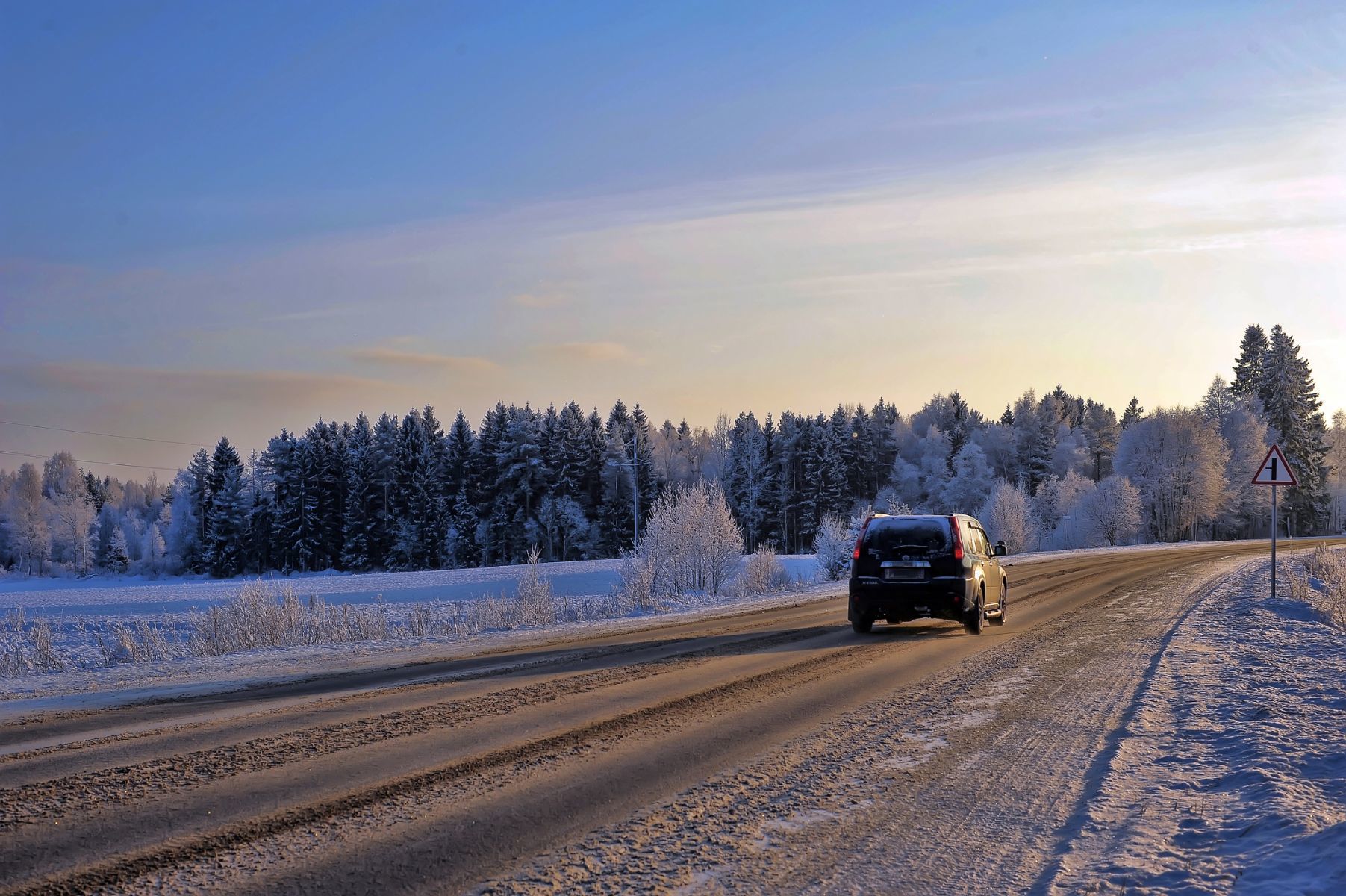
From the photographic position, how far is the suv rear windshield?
50.2 feet

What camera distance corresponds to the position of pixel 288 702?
9477mm

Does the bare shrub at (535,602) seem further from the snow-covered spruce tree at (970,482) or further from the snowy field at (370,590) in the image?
the snow-covered spruce tree at (970,482)

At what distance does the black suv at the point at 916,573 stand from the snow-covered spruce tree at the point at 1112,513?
63908 millimetres

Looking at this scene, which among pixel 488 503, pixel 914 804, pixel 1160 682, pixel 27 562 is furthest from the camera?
pixel 27 562

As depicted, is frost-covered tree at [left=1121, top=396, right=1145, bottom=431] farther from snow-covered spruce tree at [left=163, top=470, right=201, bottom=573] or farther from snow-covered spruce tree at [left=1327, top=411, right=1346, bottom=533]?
snow-covered spruce tree at [left=163, top=470, right=201, bottom=573]

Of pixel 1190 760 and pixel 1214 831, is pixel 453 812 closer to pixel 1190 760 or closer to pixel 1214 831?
pixel 1214 831

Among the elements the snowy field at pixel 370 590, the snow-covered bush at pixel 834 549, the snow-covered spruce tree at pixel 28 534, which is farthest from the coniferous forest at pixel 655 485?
the snow-covered bush at pixel 834 549

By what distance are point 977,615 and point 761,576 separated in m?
16.0

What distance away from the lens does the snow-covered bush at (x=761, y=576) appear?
3075 cm

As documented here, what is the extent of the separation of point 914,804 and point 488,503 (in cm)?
7822

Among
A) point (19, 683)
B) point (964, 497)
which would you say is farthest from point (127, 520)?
point (19, 683)

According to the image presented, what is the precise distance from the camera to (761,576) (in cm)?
3130

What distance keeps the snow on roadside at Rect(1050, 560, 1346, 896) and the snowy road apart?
→ 195 mm

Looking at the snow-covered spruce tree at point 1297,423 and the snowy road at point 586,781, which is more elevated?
the snow-covered spruce tree at point 1297,423
